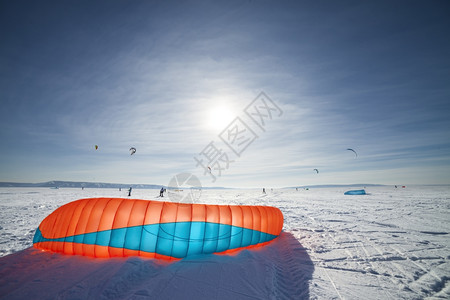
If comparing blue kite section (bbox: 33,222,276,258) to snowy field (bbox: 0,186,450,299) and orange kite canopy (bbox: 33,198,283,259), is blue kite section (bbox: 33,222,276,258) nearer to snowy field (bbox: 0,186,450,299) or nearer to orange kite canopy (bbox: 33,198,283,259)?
orange kite canopy (bbox: 33,198,283,259)

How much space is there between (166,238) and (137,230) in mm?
690

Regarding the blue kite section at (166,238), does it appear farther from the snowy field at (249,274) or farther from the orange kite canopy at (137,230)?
the snowy field at (249,274)

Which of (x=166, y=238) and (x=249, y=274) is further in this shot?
(x=166, y=238)

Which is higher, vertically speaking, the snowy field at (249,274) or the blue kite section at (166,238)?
the blue kite section at (166,238)

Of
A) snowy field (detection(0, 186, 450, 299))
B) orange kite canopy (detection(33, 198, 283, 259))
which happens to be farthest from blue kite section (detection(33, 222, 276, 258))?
snowy field (detection(0, 186, 450, 299))

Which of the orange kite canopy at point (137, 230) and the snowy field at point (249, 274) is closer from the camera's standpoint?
the snowy field at point (249, 274)

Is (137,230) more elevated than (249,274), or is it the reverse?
(137,230)

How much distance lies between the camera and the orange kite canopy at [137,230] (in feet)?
13.2

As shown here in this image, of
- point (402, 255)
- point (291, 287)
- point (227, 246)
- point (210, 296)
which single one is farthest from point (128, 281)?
point (402, 255)

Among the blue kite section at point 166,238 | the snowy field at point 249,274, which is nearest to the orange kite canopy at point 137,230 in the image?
the blue kite section at point 166,238

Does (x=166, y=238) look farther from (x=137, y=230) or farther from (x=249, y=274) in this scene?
(x=249, y=274)

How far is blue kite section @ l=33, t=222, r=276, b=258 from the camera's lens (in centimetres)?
402

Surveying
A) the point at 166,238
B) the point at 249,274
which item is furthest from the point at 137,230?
the point at 249,274

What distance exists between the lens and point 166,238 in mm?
4090
